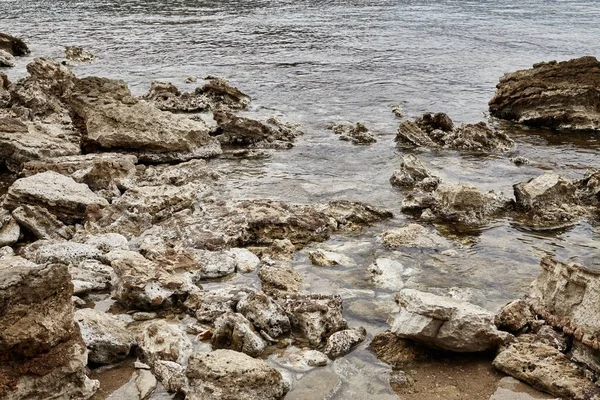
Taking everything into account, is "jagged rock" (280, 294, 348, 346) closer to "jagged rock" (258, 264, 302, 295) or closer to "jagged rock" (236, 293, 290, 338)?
"jagged rock" (236, 293, 290, 338)

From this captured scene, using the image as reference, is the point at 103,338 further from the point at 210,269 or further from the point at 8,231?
the point at 8,231

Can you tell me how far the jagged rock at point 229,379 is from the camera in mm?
5648

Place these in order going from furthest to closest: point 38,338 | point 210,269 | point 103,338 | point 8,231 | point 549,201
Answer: point 549,201, point 8,231, point 210,269, point 103,338, point 38,338

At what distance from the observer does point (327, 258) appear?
906 cm

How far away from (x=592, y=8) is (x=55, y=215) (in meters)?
46.7

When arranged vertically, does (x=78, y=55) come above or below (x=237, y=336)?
above

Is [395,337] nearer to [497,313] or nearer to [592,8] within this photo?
[497,313]

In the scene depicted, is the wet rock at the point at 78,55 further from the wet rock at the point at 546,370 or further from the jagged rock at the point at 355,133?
the wet rock at the point at 546,370

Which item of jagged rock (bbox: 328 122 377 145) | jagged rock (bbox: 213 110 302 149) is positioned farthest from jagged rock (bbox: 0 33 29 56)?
jagged rock (bbox: 328 122 377 145)

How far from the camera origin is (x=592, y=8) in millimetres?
45250

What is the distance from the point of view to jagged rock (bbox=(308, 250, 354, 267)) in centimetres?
896

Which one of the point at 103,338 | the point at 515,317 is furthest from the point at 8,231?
the point at 515,317

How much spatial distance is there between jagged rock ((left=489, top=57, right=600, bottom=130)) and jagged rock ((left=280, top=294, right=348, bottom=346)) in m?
12.8

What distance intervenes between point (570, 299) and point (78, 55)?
25420mm
